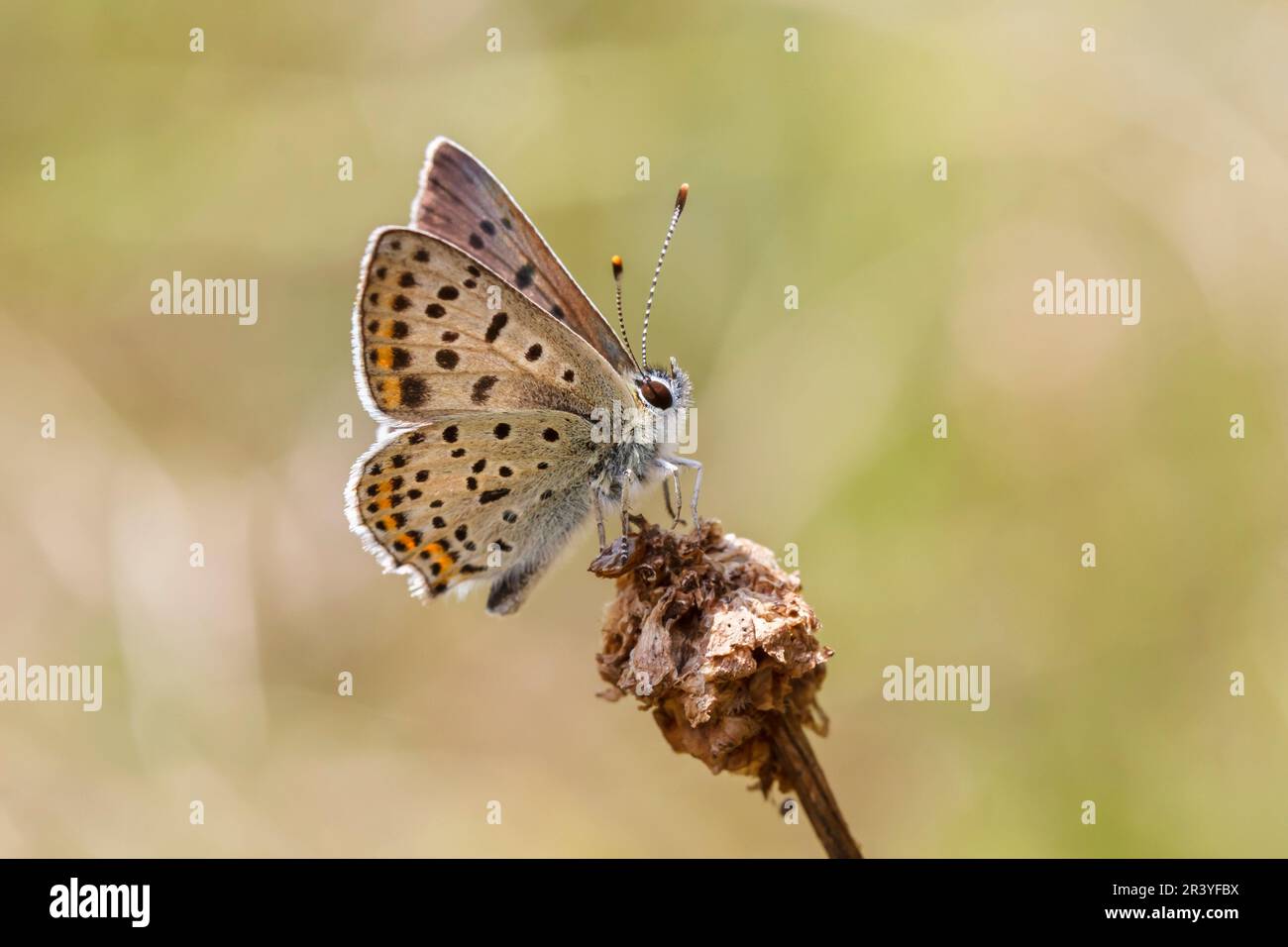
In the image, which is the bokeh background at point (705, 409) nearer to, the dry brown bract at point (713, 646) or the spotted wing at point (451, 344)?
the spotted wing at point (451, 344)

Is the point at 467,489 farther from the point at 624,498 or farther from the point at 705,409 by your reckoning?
the point at 705,409

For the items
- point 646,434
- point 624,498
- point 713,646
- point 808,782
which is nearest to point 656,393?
point 646,434

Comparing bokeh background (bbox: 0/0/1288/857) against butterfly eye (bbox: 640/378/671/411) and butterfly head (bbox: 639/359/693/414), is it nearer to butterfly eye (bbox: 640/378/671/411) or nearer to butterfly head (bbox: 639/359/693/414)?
butterfly head (bbox: 639/359/693/414)

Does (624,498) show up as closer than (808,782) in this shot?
No

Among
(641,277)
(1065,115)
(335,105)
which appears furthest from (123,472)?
(1065,115)

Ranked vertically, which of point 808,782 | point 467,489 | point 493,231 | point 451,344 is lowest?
Answer: point 808,782

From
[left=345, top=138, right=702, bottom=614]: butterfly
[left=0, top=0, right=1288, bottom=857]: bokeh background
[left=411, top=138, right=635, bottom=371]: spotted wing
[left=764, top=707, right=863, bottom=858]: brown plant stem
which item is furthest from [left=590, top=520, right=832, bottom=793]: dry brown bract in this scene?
→ [left=0, top=0, right=1288, bottom=857]: bokeh background
